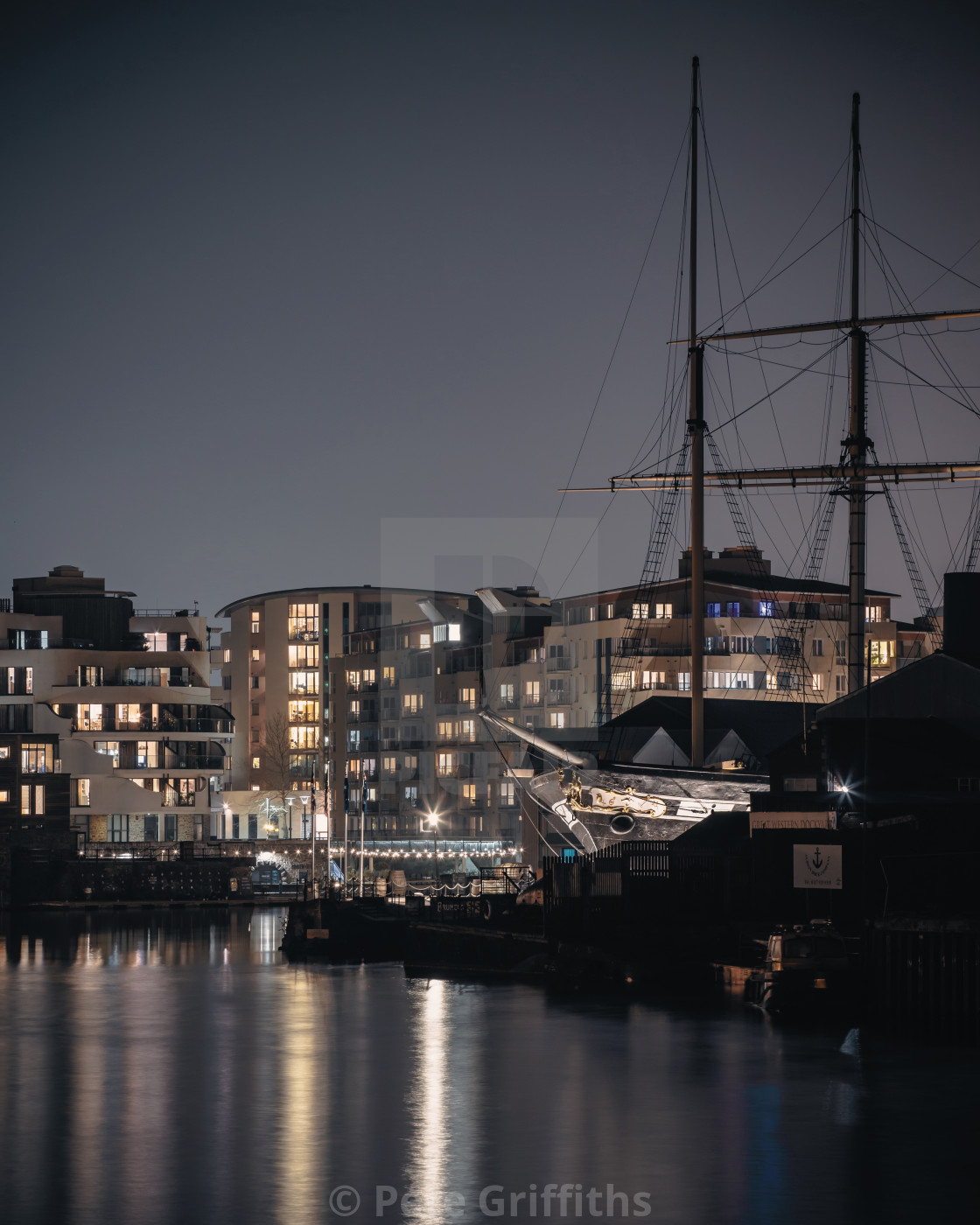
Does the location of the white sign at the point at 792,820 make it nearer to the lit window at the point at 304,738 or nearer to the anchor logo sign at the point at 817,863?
the anchor logo sign at the point at 817,863

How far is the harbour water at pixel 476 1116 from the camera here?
922 inches

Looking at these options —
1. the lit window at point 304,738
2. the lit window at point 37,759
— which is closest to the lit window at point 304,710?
the lit window at point 304,738

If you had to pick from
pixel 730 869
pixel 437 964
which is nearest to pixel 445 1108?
pixel 730 869

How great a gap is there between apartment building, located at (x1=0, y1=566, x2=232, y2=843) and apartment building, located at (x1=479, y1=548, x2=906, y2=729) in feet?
83.5

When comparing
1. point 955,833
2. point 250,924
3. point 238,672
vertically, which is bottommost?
point 250,924

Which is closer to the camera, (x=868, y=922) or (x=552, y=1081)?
(x=552, y=1081)

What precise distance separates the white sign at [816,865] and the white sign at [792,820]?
3.81 metres

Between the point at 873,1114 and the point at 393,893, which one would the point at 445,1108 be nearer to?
the point at 873,1114

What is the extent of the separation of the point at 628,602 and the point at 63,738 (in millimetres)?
45494

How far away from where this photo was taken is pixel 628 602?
131375mm

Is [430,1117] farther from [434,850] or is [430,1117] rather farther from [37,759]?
[37,759]

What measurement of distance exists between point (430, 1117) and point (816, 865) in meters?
21.5

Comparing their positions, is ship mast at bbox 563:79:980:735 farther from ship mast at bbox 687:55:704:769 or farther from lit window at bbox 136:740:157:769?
lit window at bbox 136:740:157:769

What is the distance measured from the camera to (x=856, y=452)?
7500 cm
